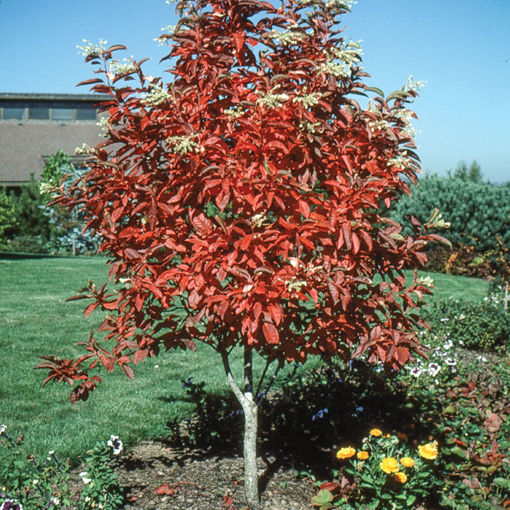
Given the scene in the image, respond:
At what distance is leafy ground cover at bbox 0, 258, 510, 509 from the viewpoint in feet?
10.1

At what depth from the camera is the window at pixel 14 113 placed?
105ft

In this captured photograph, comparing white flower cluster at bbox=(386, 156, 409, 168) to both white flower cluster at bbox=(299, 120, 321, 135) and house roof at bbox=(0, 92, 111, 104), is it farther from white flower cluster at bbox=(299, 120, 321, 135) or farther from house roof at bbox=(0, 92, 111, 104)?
house roof at bbox=(0, 92, 111, 104)

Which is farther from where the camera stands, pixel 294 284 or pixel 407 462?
pixel 407 462

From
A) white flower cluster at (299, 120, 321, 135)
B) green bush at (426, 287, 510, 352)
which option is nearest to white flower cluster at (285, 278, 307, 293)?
white flower cluster at (299, 120, 321, 135)

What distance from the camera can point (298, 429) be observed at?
3838mm

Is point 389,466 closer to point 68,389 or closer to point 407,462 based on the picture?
point 407,462

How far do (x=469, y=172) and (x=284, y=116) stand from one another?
43.8 m

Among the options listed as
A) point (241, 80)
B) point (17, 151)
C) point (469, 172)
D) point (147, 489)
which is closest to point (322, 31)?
point (241, 80)

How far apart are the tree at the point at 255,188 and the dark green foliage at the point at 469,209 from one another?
39.3 ft

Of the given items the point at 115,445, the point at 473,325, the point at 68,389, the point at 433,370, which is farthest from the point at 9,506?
the point at 473,325

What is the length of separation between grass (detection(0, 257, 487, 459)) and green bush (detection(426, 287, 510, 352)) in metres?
2.73

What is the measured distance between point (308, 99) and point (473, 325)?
5.42 metres

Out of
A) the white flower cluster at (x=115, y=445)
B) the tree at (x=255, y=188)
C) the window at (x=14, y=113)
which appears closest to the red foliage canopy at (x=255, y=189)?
the tree at (x=255, y=188)

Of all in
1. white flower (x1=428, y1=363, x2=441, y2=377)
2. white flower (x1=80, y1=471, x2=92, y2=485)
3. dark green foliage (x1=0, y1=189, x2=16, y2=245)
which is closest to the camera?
white flower (x1=80, y1=471, x2=92, y2=485)
